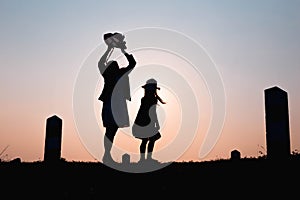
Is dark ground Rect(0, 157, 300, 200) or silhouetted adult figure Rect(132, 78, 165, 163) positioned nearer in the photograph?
dark ground Rect(0, 157, 300, 200)

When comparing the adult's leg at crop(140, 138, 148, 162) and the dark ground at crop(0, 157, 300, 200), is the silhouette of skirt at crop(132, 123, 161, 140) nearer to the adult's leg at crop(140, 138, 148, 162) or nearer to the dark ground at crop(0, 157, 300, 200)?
the adult's leg at crop(140, 138, 148, 162)

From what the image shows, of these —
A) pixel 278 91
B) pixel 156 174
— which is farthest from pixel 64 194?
pixel 278 91

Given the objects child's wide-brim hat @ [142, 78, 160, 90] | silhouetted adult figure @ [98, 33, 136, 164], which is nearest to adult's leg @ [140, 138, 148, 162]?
silhouetted adult figure @ [98, 33, 136, 164]

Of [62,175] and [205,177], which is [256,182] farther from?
[62,175]

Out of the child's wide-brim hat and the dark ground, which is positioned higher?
the child's wide-brim hat

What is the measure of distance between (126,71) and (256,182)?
3.76 metres

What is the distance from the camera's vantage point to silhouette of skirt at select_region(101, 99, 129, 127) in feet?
31.7

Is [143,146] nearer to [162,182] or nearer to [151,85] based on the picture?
[151,85]

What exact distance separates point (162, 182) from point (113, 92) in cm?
240

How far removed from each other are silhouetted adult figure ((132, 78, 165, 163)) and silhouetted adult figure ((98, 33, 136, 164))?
2.90 ft

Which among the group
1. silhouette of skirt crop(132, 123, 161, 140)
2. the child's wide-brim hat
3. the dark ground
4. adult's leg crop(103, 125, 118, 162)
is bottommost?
the dark ground

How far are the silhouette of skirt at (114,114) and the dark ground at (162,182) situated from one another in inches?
38.7

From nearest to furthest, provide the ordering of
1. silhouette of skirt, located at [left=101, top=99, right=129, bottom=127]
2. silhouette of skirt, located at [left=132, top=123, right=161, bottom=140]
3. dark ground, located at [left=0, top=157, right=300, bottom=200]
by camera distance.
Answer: dark ground, located at [left=0, top=157, right=300, bottom=200] → silhouette of skirt, located at [left=101, top=99, right=129, bottom=127] → silhouette of skirt, located at [left=132, top=123, right=161, bottom=140]

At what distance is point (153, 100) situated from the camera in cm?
1091
